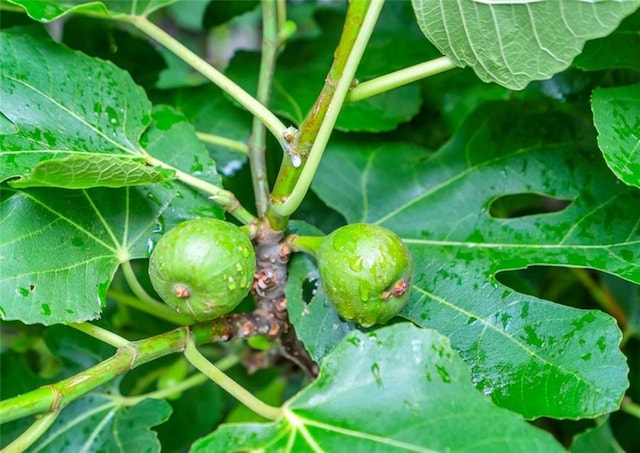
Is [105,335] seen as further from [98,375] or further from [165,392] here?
[165,392]

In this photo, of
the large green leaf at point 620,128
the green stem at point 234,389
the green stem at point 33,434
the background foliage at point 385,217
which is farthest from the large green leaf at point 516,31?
the green stem at point 33,434

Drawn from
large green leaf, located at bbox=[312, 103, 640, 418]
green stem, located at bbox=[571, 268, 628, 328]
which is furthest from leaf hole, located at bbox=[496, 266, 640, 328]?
large green leaf, located at bbox=[312, 103, 640, 418]

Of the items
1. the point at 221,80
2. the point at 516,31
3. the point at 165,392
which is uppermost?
the point at 516,31

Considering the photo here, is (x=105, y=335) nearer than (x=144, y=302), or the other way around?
(x=105, y=335)

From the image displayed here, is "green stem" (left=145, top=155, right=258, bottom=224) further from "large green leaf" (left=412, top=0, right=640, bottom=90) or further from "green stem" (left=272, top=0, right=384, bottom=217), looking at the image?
"large green leaf" (left=412, top=0, right=640, bottom=90)

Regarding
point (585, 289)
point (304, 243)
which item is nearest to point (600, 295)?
point (585, 289)

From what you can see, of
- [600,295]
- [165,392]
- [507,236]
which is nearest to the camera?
[507,236]

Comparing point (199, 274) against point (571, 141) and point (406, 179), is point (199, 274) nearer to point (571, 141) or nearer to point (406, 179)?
point (406, 179)

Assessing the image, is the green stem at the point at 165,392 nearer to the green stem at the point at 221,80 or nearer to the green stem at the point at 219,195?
the green stem at the point at 219,195
